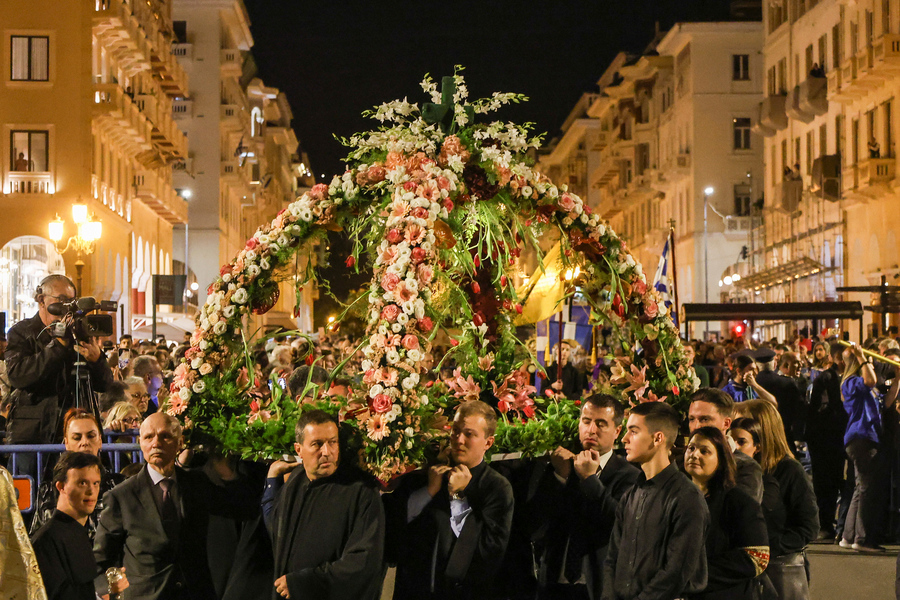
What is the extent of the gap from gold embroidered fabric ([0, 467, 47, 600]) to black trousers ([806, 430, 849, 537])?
35.6 feet

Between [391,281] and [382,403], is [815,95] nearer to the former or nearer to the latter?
[391,281]

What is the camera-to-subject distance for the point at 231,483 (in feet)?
24.9

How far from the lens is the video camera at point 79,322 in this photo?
9578mm

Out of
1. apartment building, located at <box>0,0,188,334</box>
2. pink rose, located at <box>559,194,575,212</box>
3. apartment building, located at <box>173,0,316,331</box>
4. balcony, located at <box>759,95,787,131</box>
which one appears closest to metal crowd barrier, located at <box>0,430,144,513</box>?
pink rose, located at <box>559,194,575,212</box>

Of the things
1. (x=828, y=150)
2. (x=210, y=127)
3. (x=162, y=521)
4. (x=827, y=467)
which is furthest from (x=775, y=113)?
(x=162, y=521)

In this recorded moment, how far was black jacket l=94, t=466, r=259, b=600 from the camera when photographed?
7152 mm

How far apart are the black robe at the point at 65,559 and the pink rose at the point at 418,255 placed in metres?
2.43

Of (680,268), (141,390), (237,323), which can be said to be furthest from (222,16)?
(237,323)

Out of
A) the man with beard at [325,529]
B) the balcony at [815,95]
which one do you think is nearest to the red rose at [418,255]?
the man with beard at [325,529]

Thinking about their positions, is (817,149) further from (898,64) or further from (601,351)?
(601,351)

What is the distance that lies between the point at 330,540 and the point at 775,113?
4322 centimetres

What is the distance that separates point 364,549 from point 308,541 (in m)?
0.29

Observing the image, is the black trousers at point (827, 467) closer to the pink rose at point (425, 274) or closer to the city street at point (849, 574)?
the city street at point (849, 574)

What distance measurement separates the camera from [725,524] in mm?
6820
